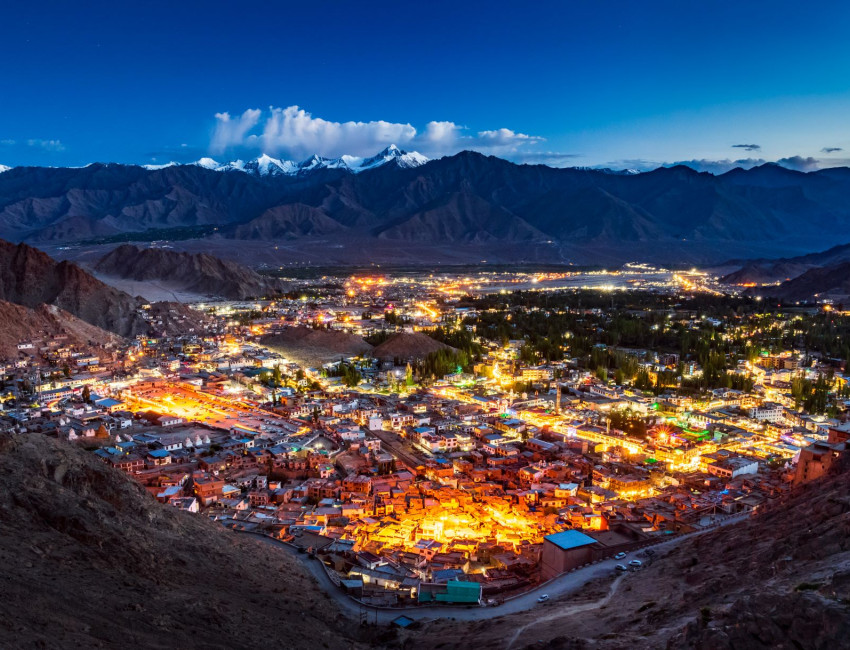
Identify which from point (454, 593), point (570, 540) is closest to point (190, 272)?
point (570, 540)

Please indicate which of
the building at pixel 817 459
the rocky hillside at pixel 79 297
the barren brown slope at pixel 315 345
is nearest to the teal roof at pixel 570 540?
the building at pixel 817 459

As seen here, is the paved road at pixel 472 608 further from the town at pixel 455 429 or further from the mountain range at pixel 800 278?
the mountain range at pixel 800 278

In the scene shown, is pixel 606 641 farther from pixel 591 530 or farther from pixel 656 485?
pixel 656 485

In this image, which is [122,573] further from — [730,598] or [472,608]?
[730,598]

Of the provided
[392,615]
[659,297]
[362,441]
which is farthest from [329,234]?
[392,615]

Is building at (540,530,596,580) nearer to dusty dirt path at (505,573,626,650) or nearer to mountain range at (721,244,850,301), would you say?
dusty dirt path at (505,573,626,650)
